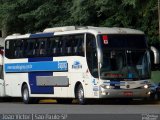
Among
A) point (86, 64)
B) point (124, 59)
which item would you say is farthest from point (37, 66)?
point (124, 59)

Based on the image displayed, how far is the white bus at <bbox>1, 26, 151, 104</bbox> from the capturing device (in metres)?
29.4

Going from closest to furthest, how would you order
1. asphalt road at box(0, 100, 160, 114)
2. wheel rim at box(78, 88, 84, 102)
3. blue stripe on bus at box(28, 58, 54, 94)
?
asphalt road at box(0, 100, 160, 114) → wheel rim at box(78, 88, 84, 102) → blue stripe on bus at box(28, 58, 54, 94)

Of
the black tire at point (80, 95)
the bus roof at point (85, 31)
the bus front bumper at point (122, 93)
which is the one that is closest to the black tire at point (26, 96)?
→ the bus roof at point (85, 31)

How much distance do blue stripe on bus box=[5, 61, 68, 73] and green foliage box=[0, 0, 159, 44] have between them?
17.5 feet

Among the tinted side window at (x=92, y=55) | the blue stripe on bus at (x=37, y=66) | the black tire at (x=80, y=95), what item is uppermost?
the tinted side window at (x=92, y=55)

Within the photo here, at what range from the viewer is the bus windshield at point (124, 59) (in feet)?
96.4

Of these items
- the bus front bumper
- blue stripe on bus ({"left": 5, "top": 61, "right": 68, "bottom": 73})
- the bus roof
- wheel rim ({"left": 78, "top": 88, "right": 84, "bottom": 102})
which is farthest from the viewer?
blue stripe on bus ({"left": 5, "top": 61, "right": 68, "bottom": 73})

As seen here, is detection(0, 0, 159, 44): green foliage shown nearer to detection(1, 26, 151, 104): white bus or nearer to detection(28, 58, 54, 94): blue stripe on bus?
detection(1, 26, 151, 104): white bus

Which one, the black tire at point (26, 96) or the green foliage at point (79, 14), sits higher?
the green foliage at point (79, 14)

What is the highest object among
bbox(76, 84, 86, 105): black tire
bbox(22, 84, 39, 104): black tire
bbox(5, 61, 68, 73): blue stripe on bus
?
bbox(5, 61, 68, 73): blue stripe on bus

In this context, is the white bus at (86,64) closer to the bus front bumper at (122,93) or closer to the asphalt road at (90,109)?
the bus front bumper at (122,93)

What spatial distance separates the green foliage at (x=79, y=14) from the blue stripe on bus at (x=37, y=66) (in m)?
5.32

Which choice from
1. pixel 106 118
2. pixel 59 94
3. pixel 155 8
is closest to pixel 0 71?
pixel 59 94

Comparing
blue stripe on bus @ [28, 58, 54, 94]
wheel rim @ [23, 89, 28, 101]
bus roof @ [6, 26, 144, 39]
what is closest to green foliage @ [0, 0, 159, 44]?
bus roof @ [6, 26, 144, 39]
